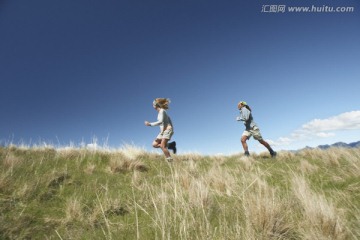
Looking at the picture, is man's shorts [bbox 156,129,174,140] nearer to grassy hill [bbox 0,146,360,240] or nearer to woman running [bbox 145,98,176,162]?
woman running [bbox 145,98,176,162]

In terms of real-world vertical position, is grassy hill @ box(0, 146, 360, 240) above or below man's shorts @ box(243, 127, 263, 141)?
below

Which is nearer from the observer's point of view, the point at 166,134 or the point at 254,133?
the point at 166,134

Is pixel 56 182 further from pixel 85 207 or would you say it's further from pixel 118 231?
pixel 118 231

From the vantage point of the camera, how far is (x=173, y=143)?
1057cm

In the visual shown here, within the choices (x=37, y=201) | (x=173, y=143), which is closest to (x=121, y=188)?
(x=37, y=201)

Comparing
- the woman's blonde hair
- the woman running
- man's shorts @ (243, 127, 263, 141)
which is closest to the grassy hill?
the woman running

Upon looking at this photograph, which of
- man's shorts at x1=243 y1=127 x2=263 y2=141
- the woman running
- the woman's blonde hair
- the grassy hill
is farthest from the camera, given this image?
man's shorts at x1=243 y1=127 x2=263 y2=141

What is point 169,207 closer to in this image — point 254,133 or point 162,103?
point 162,103

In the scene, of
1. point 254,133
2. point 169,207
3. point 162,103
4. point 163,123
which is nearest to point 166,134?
point 163,123

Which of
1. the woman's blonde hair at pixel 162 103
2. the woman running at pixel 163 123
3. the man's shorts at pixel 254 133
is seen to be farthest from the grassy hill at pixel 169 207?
the man's shorts at pixel 254 133

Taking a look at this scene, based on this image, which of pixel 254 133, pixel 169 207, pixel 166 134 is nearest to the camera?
pixel 169 207

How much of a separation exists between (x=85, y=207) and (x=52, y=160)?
2.70 m

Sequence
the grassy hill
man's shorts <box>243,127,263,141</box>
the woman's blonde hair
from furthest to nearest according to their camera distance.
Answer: man's shorts <box>243,127,263,141</box> < the woman's blonde hair < the grassy hill

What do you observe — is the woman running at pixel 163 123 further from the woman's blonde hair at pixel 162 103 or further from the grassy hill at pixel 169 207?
the grassy hill at pixel 169 207
